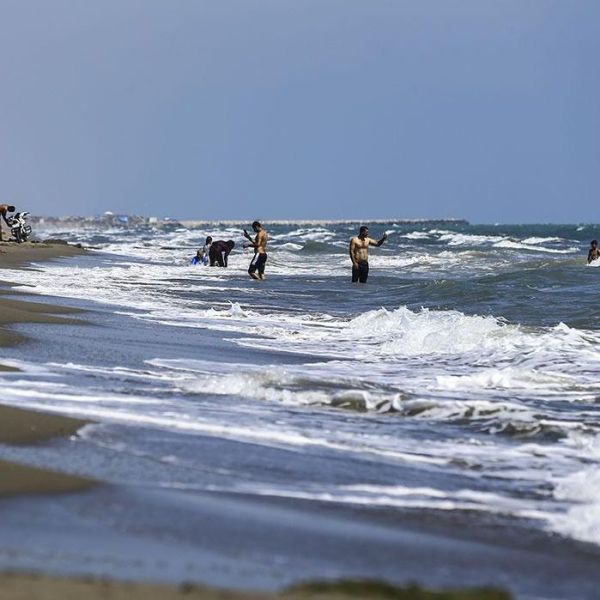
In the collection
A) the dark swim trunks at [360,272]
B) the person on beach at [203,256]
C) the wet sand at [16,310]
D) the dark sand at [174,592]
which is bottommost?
the person on beach at [203,256]

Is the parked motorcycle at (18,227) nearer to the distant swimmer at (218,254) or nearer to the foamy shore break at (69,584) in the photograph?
the distant swimmer at (218,254)

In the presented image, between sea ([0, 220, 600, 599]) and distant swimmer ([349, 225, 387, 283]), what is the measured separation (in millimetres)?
10464

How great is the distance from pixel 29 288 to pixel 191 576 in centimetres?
1629

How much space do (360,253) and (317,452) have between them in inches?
791

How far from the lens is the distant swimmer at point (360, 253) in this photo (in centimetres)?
2603

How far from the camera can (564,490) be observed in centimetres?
590

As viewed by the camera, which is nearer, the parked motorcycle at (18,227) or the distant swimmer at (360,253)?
the distant swimmer at (360,253)

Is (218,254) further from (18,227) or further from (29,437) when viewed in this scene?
(29,437)

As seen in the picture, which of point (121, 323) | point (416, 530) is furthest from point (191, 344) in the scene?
point (416, 530)

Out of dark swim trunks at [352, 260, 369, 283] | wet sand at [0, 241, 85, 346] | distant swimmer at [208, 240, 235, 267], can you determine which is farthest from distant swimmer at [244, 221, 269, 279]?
distant swimmer at [208, 240, 235, 267]

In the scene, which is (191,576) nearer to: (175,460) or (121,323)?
(175,460)

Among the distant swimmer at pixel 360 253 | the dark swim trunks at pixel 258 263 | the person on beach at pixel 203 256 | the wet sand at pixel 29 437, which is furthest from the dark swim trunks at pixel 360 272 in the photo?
the wet sand at pixel 29 437

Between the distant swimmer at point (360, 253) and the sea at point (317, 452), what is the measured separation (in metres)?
10.5

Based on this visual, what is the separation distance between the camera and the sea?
14.1 feet
